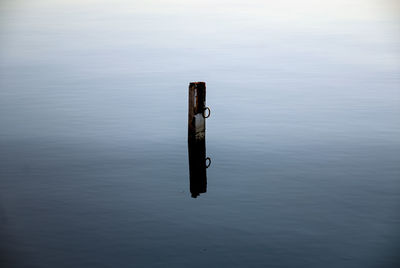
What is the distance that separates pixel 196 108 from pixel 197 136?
0.56 meters

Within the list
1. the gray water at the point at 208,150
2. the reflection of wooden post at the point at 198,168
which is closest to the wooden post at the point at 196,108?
the reflection of wooden post at the point at 198,168

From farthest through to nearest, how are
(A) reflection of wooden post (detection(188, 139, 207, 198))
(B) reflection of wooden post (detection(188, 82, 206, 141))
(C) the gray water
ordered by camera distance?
(A) reflection of wooden post (detection(188, 139, 207, 198)), (B) reflection of wooden post (detection(188, 82, 206, 141)), (C) the gray water

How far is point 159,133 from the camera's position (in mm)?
13906

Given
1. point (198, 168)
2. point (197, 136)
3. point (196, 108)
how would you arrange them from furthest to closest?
point (198, 168) < point (197, 136) < point (196, 108)

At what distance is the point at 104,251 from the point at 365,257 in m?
3.37

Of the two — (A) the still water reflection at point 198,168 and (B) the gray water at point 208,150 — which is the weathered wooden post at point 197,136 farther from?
(B) the gray water at point 208,150

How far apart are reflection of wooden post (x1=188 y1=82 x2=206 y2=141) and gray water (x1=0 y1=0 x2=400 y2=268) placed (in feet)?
3.52

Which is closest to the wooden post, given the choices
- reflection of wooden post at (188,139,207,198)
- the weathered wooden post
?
the weathered wooden post

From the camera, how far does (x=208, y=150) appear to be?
1241cm

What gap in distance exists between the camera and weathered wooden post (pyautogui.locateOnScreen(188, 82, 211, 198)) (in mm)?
9250

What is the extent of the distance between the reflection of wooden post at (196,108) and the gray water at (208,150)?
1.07 meters

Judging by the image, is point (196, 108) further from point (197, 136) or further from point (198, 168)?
point (198, 168)

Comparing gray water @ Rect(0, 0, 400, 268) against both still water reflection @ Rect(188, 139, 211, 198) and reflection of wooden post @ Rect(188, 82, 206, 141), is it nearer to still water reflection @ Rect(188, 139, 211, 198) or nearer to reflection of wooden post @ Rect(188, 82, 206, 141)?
still water reflection @ Rect(188, 139, 211, 198)

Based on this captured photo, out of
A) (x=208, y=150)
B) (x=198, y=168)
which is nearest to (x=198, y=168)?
(x=198, y=168)
